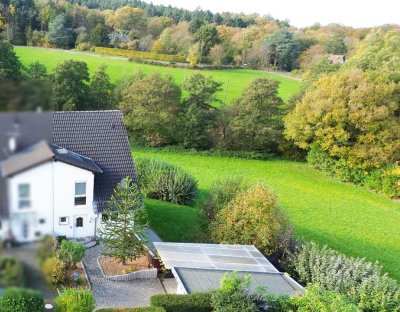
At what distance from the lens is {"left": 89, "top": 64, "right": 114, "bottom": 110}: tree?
4128cm

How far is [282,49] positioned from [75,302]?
62430mm

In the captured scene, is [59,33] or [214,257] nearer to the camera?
[214,257]

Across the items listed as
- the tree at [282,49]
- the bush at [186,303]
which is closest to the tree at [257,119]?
the bush at [186,303]

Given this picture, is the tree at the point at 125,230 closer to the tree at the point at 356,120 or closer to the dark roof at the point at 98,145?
the dark roof at the point at 98,145

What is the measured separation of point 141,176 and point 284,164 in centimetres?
1652

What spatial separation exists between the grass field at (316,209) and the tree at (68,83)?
6489 millimetres

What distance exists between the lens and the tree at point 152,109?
40.7 metres

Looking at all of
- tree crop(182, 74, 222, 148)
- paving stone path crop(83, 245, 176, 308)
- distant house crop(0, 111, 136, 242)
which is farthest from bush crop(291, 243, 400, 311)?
tree crop(182, 74, 222, 148)

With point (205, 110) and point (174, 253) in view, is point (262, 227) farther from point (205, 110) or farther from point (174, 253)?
point (205, 110)

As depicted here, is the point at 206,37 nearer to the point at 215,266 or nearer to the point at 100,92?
the point at 100,92

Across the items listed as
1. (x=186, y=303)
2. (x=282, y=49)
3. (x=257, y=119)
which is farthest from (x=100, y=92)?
(x=282, y=49)

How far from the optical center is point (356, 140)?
37125 millimetres

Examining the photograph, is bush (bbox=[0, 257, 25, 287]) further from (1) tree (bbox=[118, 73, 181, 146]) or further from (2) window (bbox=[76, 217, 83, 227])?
(1) tree (bbox=[118, 73, 181, 146])

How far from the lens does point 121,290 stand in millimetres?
16984
